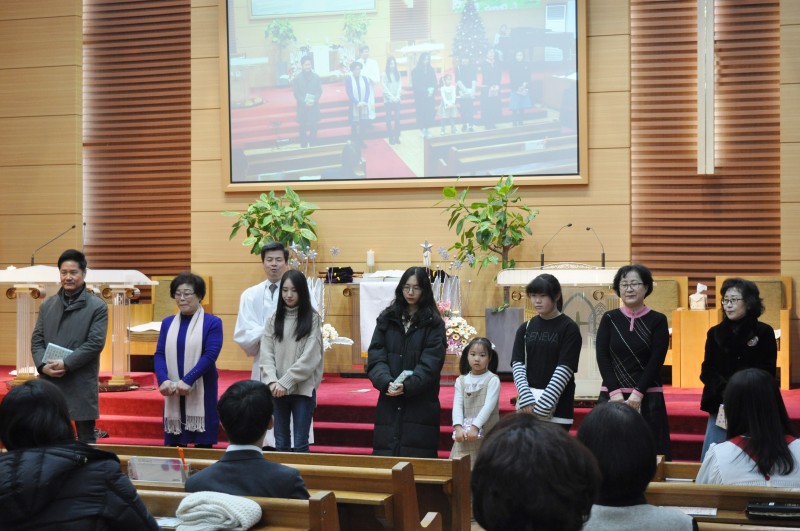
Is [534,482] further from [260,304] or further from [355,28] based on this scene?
[355,28]

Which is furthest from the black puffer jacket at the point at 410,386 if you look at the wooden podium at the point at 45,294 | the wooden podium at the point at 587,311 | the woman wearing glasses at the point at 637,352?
the wooden podium at the point at 45,294

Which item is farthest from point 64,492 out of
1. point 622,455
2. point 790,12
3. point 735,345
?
point 790,12

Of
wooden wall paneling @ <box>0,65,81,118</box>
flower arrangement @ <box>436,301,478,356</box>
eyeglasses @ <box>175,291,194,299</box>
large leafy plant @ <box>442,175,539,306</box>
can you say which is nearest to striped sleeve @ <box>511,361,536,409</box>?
eyeglasses @ <box>175,291,194,299</box>

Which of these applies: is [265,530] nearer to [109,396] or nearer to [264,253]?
[264,253]

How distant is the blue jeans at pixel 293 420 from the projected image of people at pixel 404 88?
3.62m

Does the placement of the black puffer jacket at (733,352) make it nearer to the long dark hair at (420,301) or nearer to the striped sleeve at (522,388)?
the striped sleeve at (522,388)

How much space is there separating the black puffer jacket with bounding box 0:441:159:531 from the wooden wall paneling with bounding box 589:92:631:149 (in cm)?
624

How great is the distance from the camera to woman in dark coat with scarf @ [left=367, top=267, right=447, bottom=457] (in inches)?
179

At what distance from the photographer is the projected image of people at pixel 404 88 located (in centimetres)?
789

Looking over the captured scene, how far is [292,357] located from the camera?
4879 mm

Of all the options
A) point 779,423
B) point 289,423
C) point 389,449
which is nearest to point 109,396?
point 289,423

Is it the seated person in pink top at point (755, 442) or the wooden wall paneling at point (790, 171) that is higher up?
the wooden wall paneling at point (790, 171)

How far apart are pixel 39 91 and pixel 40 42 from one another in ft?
1.50

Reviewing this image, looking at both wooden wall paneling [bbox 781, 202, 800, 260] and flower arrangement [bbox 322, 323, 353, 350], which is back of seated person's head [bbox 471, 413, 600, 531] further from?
wooden wall paneling [bbox 781, 202, 800, 260]
